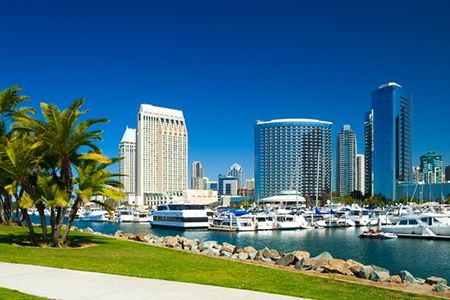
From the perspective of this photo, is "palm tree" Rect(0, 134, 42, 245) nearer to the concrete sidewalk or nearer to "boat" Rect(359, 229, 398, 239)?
the concrete sidewalk

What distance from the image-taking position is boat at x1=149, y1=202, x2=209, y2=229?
261 feet

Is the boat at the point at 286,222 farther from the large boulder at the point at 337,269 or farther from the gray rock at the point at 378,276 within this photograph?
the gray rock at the point at 378,276

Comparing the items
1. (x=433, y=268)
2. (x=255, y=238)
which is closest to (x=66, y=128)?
(x=433, y=268)

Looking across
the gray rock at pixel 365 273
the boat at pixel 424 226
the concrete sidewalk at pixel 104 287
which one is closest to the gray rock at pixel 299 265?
the gray rock at pixel 365 273

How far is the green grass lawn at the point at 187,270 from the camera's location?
560 inches

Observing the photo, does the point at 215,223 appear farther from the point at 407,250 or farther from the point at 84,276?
the point at 84,276

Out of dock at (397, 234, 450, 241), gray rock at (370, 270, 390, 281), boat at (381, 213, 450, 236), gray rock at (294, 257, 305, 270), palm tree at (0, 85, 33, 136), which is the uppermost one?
palm tree at (0, 85, 33, 136)

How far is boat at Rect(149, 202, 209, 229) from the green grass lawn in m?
56.2

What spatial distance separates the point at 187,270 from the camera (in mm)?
17094

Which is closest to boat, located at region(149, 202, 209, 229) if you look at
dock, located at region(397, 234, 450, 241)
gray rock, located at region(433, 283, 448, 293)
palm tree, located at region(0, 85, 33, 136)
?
dock, located at region(397, 234, 450, 241)

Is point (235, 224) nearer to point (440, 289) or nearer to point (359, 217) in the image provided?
point (359, 217)

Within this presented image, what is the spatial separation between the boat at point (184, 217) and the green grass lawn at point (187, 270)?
56.2 m

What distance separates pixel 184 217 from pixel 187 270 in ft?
207

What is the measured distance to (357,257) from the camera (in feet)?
142
